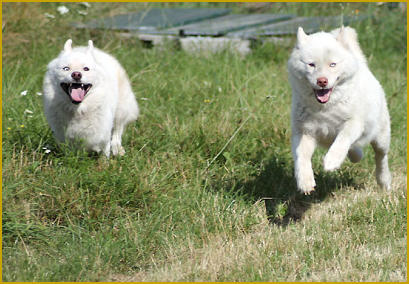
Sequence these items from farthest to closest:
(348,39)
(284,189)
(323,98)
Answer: (284,189) → (348,39) → (323,98)

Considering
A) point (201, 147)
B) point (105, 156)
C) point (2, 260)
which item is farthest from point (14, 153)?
point (201, 147)

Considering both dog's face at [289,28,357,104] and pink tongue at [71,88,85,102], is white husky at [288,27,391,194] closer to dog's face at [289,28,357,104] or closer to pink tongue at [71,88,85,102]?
dog's face at [289,28,357,104]

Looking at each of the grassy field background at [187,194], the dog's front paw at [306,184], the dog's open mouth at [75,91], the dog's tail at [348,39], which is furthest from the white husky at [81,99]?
the dog's tail at [348,39]

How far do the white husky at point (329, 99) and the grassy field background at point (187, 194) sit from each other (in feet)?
1.90

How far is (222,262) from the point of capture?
4.24 meters

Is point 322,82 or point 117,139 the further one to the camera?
point 117,139

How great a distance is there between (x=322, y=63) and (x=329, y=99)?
329mm

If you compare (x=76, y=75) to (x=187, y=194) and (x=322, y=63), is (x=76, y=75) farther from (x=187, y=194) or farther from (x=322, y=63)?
(x=322, y=63)

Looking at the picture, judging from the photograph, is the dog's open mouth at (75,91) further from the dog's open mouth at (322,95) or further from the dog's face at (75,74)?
the dog's open mouth at (322,95)

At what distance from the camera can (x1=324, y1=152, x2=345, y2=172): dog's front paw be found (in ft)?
14.5

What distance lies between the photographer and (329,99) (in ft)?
15.3

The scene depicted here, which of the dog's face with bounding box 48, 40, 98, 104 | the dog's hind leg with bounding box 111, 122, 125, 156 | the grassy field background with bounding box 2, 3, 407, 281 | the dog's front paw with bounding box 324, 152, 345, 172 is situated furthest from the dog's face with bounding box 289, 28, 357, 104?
the dog's hind leg with bounding box 111, 122, 125, 156

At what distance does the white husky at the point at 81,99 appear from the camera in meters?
5.01

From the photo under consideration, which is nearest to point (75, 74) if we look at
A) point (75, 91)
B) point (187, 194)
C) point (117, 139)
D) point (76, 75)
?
point (76, 75)
